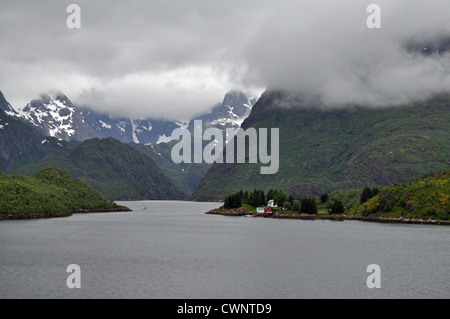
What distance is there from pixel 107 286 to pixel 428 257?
79497mm

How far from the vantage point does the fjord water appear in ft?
249

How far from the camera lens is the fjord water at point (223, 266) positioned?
75938mm

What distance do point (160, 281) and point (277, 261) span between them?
35.4 metres

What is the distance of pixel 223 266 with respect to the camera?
101375mm

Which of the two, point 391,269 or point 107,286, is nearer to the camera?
point 107,286
